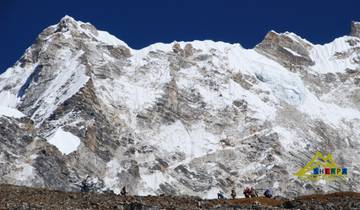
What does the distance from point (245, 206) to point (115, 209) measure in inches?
378

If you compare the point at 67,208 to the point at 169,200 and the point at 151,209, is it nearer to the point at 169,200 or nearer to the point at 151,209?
the point at 151,209

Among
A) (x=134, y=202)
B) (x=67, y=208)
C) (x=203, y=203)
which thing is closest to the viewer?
(x=67, y=208)

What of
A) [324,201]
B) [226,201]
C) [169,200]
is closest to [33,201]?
[169,200]

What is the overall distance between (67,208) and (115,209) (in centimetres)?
349

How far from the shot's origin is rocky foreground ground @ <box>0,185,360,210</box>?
54.9 metres

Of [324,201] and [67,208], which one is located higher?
[324,201]

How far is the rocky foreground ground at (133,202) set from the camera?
54938mm

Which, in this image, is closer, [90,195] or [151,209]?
[151,209]

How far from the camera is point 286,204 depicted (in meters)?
64.2

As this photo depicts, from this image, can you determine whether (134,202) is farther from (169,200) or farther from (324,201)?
(324,201)

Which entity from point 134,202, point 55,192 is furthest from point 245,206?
point 55,192

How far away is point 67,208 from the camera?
172ft

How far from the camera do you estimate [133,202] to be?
2263 inches

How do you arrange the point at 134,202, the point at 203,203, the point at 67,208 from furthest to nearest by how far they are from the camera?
the point at 203,203, the point at 134,202, the point at 67,208
